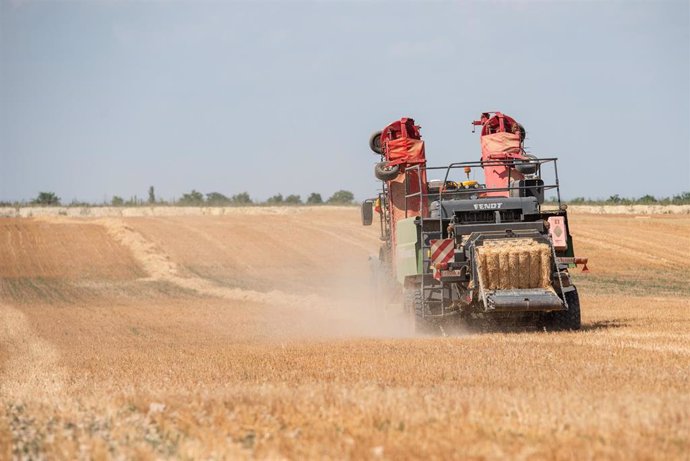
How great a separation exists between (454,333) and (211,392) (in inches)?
316

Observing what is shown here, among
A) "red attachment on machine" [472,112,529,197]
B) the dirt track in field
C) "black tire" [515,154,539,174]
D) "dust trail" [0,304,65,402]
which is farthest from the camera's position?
"red attachment on machine" [472,112,529,197]

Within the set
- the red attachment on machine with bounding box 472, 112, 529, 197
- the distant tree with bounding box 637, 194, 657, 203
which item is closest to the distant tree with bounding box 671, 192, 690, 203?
the distant tree with bounding box 637, 194, 657, 203

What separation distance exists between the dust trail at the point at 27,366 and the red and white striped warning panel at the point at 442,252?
5.89 meters

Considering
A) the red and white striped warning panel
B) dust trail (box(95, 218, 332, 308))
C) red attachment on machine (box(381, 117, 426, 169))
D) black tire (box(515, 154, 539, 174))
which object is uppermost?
red attachment on machine (box(381, 117, 426, 169))

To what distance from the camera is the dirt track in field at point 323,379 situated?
6.80 meters

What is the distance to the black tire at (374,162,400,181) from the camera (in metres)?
18.5

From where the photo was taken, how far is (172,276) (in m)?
36.4

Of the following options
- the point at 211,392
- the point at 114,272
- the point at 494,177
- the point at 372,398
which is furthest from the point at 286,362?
the point at 114,272

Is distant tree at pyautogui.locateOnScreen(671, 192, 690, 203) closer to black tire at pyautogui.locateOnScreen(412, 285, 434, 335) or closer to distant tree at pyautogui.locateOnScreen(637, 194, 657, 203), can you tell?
distant tree at pyautogui.locateOnScreen(637, 194, 657, 203)

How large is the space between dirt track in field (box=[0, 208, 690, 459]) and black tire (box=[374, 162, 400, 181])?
2.67 m

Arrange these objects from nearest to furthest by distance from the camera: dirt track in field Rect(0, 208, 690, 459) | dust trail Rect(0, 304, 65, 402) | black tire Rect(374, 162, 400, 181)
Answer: dirt track in field Rect(0, 208, 690, 459) < dust trail Rect(0, 304, 65, 402) < black tire Rect(374, 162, 400, 181)

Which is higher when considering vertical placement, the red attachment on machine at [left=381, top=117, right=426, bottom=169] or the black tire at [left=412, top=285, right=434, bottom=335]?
the red attachment on machine at [left=381, top=117, right=426, bottom=169]

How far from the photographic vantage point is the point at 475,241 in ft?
52.1

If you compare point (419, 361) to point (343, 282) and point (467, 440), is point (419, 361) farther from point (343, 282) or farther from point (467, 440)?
point (343, 282)
